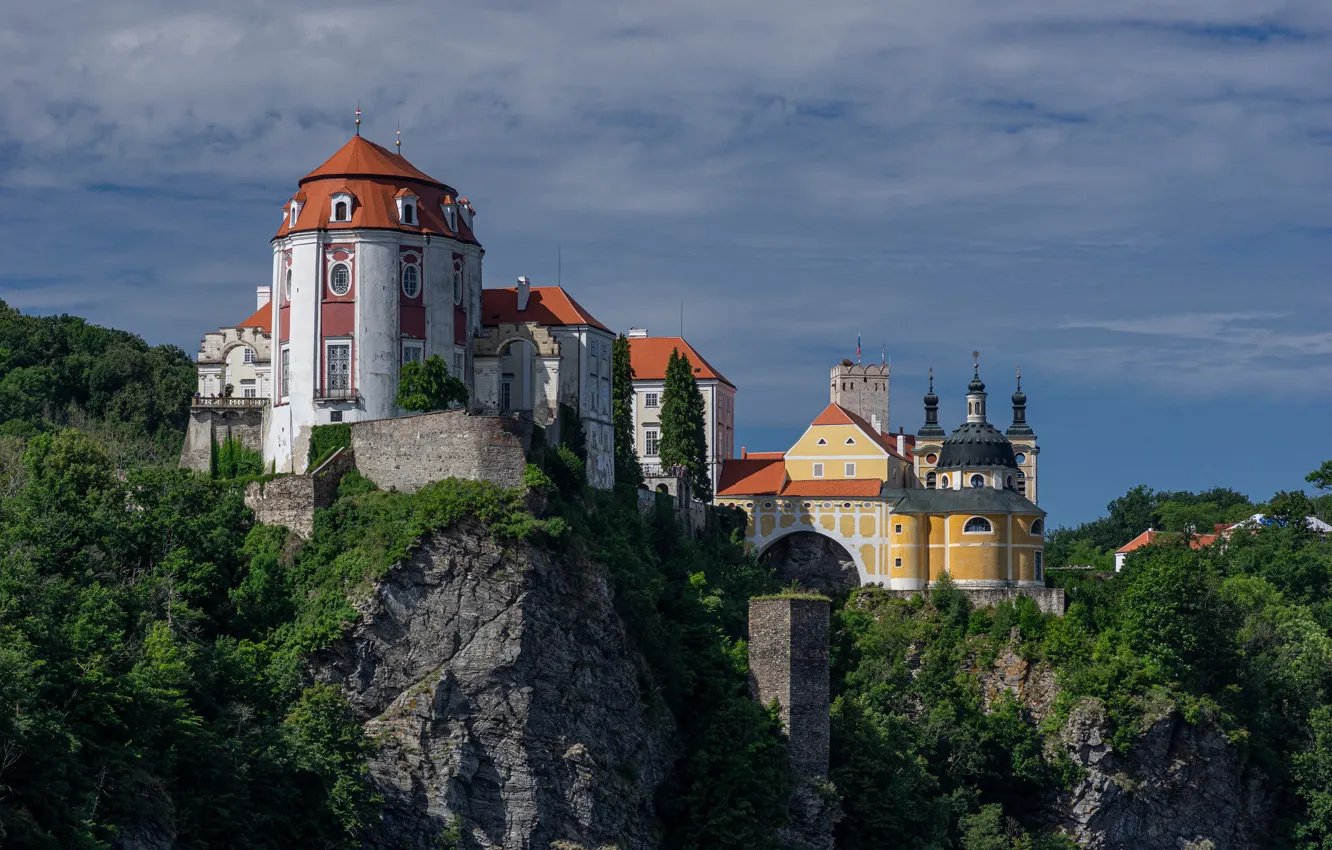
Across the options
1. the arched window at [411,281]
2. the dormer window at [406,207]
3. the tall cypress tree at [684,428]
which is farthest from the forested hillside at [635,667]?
the dormer window at [406,207]

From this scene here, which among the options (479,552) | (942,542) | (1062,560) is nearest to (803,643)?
(479,552)

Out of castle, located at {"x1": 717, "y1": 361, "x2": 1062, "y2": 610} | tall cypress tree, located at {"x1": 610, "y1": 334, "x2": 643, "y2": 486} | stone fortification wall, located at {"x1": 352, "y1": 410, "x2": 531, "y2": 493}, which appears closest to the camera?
stone fortification wall, located at {"x1": 352, "y1": 410, "x2": 531, "y2": 493}

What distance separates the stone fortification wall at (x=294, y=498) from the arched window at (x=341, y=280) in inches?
246

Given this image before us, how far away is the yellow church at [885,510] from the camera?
3440 inches

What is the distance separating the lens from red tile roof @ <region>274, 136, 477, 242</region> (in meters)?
70.8

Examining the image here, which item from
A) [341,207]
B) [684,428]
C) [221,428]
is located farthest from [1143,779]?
[341,207]

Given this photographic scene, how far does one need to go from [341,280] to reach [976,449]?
97.7 feet

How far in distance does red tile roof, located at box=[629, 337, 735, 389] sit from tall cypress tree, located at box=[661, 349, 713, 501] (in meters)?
6.41

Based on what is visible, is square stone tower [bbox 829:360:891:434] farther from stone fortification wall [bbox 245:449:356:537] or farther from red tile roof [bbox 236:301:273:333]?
stone fortification wall [bbox 245:449:356:537]

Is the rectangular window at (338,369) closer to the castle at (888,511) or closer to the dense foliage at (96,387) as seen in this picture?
the dense foliage at (96,387)

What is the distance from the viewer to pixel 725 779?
6825 cm

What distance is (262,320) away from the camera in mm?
76188

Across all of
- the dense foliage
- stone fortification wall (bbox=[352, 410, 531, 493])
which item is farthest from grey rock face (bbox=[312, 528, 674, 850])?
the dense foliage

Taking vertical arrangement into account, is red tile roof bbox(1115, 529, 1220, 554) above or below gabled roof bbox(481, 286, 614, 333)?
below
